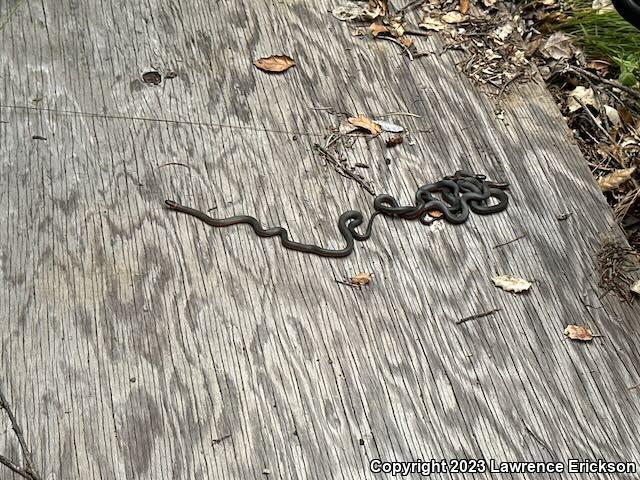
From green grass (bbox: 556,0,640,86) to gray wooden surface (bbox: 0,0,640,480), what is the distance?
0.91 metres

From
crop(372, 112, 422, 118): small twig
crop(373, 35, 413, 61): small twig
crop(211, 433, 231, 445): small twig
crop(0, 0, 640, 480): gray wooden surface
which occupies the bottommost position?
crop(211, 433, 231, 445): small twig

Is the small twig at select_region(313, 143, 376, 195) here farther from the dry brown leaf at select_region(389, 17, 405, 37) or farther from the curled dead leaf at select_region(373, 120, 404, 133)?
the dry brown leaf at select_region(389, 17, 405, 37)

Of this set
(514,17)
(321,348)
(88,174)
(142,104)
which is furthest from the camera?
(514,17)

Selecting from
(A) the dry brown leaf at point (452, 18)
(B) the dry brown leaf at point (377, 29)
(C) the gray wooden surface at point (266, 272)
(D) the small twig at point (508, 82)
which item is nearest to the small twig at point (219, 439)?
(C) the gray wooden surface at point (266, 272)

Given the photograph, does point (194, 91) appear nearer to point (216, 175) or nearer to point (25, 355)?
point (216, 175)

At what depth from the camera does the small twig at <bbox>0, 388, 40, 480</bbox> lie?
7.85ft

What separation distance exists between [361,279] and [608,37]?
2.68 metres

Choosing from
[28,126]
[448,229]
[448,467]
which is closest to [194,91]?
[28,126]

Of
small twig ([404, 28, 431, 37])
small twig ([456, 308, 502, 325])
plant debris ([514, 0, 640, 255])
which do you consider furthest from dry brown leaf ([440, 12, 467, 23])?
small twig ([456, 308, 502, 325])

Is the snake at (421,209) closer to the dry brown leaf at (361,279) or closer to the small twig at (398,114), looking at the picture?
the dry brown leaf at (361,279)

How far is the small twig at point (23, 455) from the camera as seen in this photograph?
7.85 ft

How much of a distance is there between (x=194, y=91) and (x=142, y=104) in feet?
0.86

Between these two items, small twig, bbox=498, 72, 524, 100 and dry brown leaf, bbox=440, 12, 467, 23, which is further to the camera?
dry brown leaf, bbox=440, 12, 467, 23

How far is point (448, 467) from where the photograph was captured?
2.61m
